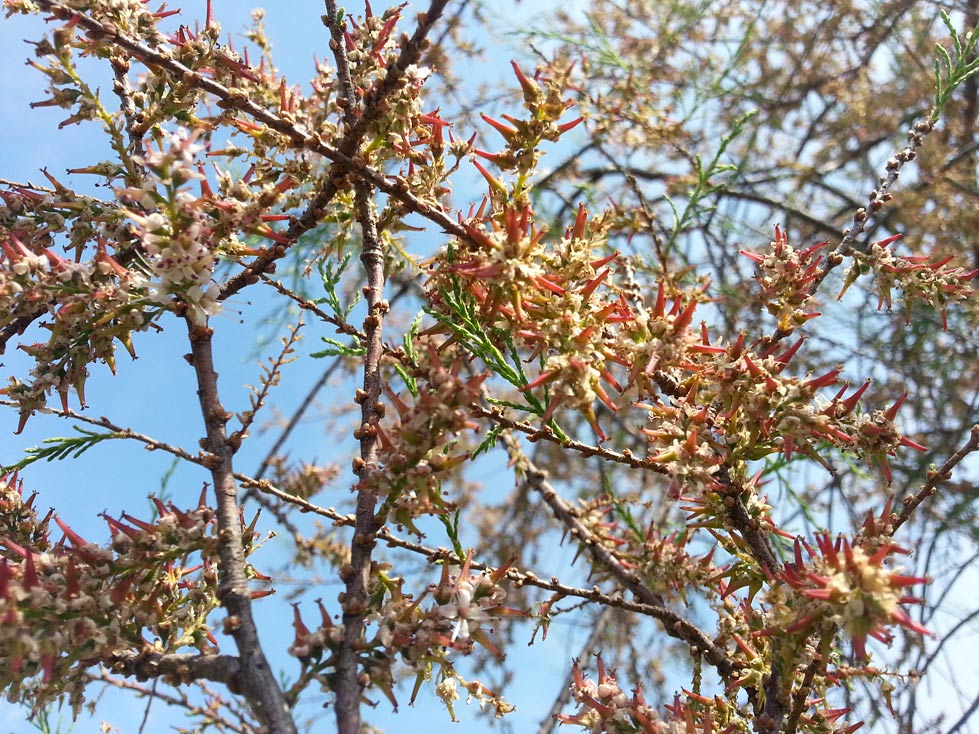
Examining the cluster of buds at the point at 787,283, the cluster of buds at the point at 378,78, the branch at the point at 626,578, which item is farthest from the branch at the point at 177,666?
the cluster of buds at the point at 787,283

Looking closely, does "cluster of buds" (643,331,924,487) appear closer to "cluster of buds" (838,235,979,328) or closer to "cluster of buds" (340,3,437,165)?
"cluster of buds" (838,235,979,328)

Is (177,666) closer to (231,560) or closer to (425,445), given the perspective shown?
(231,560)

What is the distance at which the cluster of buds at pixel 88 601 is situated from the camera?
3.47 feet

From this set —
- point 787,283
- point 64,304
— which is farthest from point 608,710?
point 64,304

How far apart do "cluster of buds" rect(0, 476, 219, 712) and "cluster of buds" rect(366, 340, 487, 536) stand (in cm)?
31

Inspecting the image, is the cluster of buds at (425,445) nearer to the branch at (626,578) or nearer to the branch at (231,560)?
the branch at (231,560)

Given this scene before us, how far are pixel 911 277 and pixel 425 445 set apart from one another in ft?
3.71

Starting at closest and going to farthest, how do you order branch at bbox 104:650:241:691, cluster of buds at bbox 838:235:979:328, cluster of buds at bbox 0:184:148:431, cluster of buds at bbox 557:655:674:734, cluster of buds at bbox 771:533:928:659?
1. cluster of buds at bbox 771:533:928:659
2. branch at bbox 104:650:241:691
3. cluster of buds at bbox 0:184:148:431
4. cluster of buds at bbox 557:655:674:734
5. cluster of buds at bbox 838:235:979:328

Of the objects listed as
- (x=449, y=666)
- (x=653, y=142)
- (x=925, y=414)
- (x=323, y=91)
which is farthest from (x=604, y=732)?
(x=925, y=414)

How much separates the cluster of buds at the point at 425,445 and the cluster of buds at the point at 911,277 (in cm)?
96

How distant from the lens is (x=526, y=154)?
1.42m

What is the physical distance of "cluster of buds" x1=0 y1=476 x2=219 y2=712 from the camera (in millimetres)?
1057

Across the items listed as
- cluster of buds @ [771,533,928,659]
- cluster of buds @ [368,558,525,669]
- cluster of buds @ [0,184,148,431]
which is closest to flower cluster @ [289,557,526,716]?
cluster of buds @ [368,558,525,669]

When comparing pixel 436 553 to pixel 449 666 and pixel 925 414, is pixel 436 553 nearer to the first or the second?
pixel 449 666
